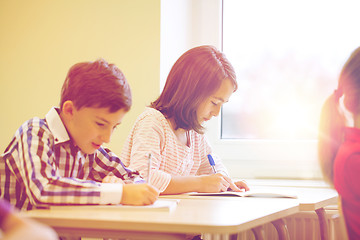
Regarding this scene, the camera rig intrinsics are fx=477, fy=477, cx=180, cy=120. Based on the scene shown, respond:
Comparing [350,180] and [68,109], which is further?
[68,109]

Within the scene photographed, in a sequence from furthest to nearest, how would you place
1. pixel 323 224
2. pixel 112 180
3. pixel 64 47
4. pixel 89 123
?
pixel 64 47 < pixel 323 224 < pixel 112 180 < pixel 89 123

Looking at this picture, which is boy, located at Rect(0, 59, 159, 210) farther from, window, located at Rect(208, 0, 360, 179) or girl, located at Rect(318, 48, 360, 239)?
window, located at Rect(208, 0, 360, 179)

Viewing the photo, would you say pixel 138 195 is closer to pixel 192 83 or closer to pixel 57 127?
pixel 57 127

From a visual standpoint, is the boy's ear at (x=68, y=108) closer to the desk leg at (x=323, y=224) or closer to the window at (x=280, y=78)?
the desk leg at (x=323, y=224)

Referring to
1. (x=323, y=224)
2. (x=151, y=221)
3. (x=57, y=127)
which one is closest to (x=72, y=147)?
(x=57, y=127)

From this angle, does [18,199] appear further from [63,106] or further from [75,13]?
[75,13]

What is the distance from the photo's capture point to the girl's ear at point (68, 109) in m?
1.23

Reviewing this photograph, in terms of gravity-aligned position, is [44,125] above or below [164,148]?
above

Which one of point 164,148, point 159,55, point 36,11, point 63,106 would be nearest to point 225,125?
point 159,55

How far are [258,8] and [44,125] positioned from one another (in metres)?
1.57

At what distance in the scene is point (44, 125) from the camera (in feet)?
3.99

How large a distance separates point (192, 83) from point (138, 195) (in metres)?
0.69

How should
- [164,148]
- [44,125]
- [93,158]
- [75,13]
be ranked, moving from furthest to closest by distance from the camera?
[75,13]
[164,148]
[93,158]
[44,125]

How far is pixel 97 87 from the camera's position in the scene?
119cm
